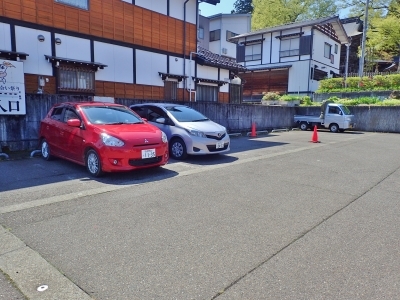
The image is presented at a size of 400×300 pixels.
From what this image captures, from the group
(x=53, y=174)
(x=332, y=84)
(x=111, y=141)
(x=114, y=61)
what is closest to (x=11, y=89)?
(x=53, y=174)

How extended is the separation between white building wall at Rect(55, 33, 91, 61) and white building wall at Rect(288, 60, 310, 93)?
20889 millimetres

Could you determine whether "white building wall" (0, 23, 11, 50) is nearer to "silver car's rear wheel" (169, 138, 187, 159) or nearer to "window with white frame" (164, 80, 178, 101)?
"silver car's rear wheel" (169, 138, 187, 159)

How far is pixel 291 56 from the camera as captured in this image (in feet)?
89.3

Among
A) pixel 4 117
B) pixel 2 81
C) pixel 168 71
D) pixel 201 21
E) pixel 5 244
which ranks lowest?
pixel 5 244

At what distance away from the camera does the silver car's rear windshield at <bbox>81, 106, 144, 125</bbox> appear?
606 centimetres

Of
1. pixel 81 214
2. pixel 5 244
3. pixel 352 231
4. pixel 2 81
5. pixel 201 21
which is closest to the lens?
pixel 5 244

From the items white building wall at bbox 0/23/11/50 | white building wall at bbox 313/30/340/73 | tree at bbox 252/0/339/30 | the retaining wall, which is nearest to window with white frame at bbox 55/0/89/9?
white building wall at bbox 0/23/11/50

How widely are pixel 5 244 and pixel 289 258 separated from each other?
294cm

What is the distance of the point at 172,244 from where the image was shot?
120 inches

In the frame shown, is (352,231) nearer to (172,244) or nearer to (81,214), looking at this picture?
(172,244)

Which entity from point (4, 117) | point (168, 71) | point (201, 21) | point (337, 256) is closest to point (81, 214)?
point (337, 256)

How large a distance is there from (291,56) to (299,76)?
217cm

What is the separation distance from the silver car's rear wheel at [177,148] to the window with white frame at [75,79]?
5352mm

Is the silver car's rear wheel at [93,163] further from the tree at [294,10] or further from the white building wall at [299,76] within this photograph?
the tree at [294,10]
